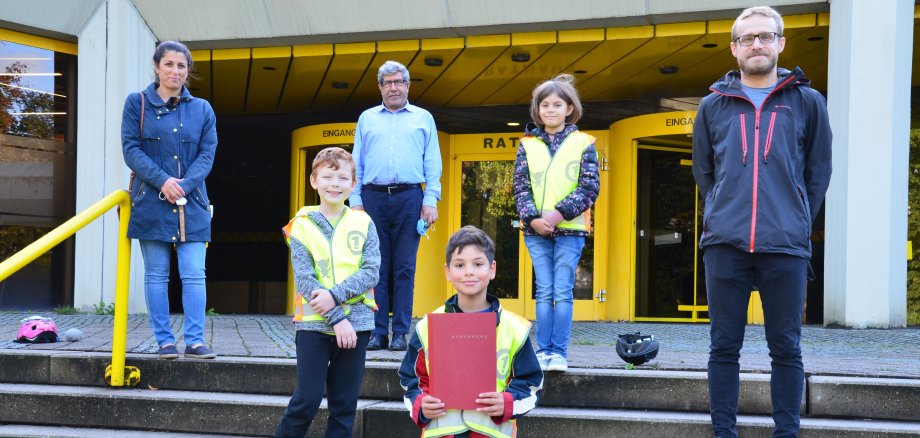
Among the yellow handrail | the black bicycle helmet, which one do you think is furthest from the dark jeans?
the yellow handrail

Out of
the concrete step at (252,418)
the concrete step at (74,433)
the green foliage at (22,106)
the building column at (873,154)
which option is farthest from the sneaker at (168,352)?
the green foliage at (22,106)

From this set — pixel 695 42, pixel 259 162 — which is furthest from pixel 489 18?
pixel 259 162

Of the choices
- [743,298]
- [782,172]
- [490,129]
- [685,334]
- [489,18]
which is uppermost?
[489,18]

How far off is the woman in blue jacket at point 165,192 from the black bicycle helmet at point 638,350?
2197 mm

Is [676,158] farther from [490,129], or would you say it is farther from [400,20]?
[400,20]

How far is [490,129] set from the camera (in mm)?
12141

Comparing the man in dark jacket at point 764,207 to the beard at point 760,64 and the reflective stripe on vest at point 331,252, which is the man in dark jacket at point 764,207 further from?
the reflective stripe on vest at point 331,252

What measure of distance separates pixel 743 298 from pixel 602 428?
101 cm

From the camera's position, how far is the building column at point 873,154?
329 inches

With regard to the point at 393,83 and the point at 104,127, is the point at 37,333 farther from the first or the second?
the point at 104,127

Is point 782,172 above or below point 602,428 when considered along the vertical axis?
above

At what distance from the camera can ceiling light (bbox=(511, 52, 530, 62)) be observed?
1002cm

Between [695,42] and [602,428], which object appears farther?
[695,42]

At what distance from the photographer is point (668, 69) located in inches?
419
